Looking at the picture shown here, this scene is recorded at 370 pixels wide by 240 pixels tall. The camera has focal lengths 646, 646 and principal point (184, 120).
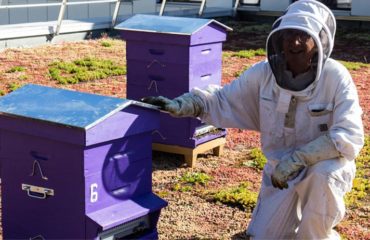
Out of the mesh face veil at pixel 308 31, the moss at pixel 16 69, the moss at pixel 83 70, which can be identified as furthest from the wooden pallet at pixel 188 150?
the moss at pixel 16 69

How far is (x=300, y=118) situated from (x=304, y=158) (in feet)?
0.70

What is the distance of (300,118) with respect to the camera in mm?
2875

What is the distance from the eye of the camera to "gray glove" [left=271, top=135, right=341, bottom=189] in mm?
2723

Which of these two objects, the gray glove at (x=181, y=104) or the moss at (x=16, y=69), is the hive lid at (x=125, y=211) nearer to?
the gray glove at (x=181, y=104)

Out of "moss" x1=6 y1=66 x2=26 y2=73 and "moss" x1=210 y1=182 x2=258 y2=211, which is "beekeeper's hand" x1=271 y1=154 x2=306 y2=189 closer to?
"moss" x1=210 y1=182 x2=258 y2=211

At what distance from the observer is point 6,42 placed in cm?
830

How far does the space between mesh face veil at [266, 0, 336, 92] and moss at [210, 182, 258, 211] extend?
3.87ft

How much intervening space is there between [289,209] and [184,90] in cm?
161

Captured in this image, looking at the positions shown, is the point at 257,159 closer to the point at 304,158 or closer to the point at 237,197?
the point at 237,197

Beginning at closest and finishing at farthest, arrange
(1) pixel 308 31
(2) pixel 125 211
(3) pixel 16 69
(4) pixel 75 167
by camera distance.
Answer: (4) pixel 75 167
(2) pixel 125 211
(1) pixel 308 31
(3) pixel 16 69

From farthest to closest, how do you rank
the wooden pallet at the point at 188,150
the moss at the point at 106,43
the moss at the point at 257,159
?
1. the moss at the point at 106,43
2. the moss at the point at 257,159
3. the wooden pallet at the point at 188,150

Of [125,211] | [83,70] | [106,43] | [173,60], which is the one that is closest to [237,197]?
[173,60]

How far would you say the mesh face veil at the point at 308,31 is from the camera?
2.74 meters

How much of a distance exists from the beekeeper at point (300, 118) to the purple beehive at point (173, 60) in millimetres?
1228
